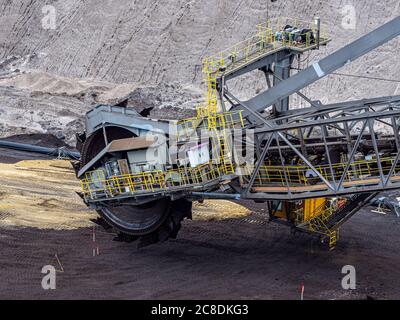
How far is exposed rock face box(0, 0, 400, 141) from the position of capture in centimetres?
3684

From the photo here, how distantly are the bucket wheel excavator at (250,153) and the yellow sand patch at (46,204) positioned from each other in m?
2.44

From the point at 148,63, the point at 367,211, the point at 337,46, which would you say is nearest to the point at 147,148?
the point at 367,211

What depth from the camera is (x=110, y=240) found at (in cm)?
1836

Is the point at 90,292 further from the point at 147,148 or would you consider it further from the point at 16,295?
the point at 147,148

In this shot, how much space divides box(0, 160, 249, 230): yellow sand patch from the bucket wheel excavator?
2442mm

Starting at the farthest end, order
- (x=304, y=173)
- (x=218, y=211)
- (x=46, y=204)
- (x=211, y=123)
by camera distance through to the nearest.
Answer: (x=218, y=211) → (x=46, y=204) → (x=304, y=173) → (x=211, y=123)

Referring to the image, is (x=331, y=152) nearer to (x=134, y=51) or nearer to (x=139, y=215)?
(x=139, y=215)

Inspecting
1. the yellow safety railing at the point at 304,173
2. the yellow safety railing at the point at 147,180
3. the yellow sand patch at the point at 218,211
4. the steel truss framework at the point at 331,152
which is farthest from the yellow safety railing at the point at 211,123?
the yellow sand patch at the point at 218,211

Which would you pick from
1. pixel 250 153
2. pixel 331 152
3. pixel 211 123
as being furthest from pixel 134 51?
pixel 250 153

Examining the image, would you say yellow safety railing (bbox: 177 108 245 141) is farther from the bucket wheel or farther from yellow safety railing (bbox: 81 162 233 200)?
the bucket wheel

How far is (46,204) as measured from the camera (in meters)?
20.7

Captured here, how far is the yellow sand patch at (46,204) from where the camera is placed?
1903cm

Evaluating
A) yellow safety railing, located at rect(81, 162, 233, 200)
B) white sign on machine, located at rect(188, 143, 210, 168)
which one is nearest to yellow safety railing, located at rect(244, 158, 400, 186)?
yellow safety railing, located at rect(81, 162, 233, 200)

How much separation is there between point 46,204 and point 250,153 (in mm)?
8276
